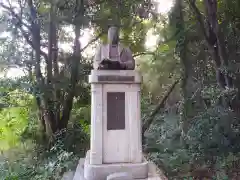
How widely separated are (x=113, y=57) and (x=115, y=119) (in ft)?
3.58

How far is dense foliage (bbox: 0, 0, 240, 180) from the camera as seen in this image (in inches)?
257

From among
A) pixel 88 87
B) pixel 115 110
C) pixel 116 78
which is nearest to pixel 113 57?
pixel 116 78

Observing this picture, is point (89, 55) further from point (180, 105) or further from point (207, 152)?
point (207, 152)

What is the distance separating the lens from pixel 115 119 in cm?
447

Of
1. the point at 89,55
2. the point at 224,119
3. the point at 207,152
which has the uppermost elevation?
the point at 89,55

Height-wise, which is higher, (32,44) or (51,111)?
(32,44)

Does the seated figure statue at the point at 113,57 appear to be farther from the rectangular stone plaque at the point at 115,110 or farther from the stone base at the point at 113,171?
the stone base at the point at 113,171

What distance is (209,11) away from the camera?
7027 mm

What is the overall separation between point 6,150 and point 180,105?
5077mm

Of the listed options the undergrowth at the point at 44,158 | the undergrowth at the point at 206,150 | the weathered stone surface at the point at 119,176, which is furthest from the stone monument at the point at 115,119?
the undergrowth at the point at 206,150

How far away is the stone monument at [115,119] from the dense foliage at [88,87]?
1.98 meters

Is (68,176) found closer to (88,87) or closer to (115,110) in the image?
(115,110)

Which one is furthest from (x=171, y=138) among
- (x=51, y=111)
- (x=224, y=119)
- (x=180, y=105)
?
(x=51, y=111)

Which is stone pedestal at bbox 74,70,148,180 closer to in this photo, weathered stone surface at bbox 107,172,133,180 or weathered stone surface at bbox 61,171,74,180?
weathered stone surface at bbox 107,172,133,180
